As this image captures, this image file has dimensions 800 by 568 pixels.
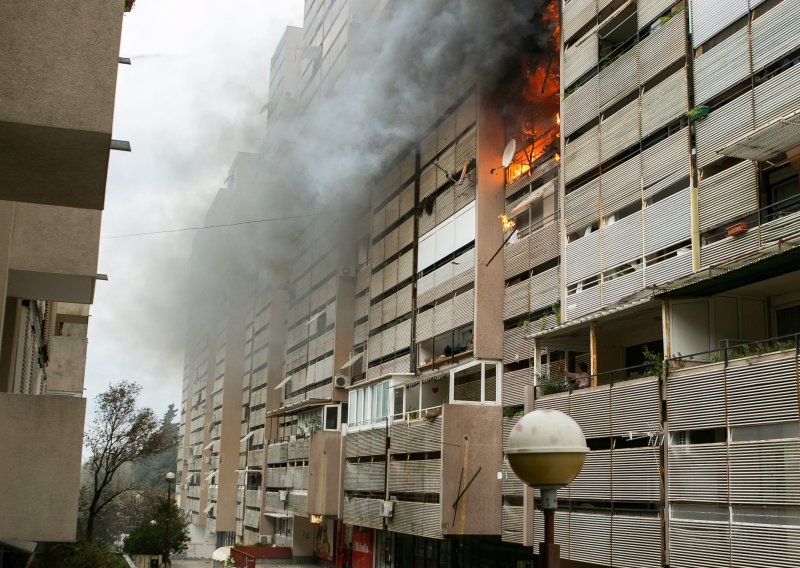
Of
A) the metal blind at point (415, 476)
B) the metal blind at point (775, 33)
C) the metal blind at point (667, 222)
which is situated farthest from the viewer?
the metal blind at point (415, 476)

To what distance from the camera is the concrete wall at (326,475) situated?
129 feet

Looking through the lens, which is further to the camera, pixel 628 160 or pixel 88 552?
pixel 88 552

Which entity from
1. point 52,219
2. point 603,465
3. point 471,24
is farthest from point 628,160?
Result: point 52,219

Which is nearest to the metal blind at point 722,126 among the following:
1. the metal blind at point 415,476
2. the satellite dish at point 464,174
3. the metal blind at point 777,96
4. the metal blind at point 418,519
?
the metal blind at point 777,96

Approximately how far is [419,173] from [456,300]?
25.0 ft

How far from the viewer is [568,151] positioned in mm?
24031

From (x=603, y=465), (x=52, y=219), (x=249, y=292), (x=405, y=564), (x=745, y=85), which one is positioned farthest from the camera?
(x=249, y=292)

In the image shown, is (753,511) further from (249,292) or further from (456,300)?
(249,292)

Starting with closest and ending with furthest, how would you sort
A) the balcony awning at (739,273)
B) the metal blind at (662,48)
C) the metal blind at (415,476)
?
the balcony awning at (739,273) → the metal blind at (662,48) → the metal blind at (415,476)

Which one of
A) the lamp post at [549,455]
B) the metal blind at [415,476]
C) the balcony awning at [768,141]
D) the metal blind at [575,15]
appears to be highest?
the metal blind at [575,15]

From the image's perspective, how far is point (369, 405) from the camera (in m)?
37.2

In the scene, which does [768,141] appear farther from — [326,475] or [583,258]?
[326,475]

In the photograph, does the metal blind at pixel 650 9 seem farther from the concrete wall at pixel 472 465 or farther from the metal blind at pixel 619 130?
the concrete wall at pixel 472 465

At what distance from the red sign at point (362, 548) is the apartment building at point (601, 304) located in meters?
0.18
